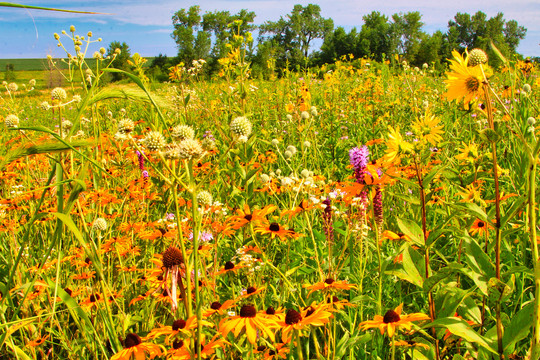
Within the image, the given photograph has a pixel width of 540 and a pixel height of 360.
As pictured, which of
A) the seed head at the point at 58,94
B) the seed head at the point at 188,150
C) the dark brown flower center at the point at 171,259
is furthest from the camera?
the seed head at the point at 58,94

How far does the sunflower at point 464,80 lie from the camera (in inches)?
32.6

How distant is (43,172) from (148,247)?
1406mm

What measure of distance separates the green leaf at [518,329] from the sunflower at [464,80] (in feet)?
1.54

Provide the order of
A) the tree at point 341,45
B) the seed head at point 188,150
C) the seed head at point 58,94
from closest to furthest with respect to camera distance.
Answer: the seed head at point 188,150, the seed head at point 58,94, the tree at point 341,45

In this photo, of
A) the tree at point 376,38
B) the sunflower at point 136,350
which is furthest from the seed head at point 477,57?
the tree at point 376,38

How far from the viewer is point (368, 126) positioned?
12.2ft

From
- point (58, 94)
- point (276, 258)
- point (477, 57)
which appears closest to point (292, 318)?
point (477, 57)

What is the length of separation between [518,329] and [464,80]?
0.56 meters

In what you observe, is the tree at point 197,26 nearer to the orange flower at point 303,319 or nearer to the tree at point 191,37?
the tree at point 191,37

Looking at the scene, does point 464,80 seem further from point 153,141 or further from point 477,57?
point 153,141

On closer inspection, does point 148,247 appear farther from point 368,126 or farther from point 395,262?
point 368,126

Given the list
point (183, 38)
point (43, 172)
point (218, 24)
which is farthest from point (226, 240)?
point (218, 24)

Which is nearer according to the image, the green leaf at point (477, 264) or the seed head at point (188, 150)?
the seed head at point (188, 150)

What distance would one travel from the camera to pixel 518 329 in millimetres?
792
